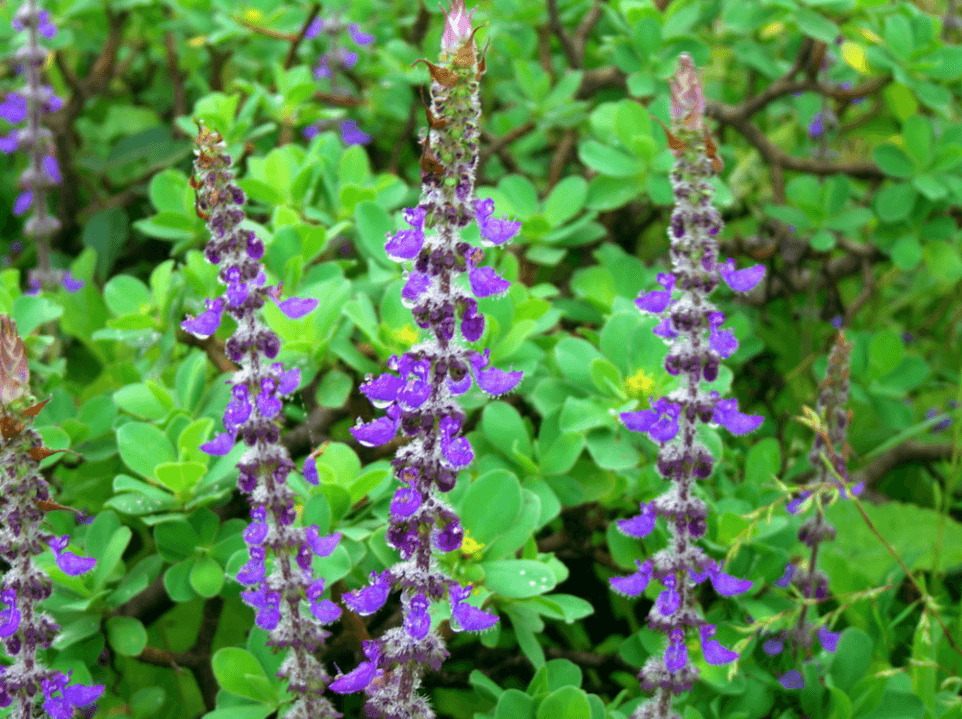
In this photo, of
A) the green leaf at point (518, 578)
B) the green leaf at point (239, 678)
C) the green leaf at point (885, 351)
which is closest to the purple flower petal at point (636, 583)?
the green leaf at point (518, 578)

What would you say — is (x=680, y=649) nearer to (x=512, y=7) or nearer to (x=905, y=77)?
(x=905, y=77)

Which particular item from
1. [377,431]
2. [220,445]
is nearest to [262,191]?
[220,445]

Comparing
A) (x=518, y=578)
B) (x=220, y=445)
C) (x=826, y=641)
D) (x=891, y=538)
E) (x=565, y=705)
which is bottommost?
(x=891, y=538)

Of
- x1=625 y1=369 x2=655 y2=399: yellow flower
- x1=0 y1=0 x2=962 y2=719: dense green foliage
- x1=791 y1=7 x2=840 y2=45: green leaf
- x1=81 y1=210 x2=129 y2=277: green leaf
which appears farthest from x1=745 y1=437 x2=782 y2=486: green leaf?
x1=81 y1=210 x2=129 y2=277: green leaf

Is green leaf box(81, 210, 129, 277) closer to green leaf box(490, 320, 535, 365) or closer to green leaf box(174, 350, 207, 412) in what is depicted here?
green leaf box(174, 350, 207, 412)

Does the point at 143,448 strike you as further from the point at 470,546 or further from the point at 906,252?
the point at 906,252

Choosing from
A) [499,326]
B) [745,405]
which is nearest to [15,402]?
[499,326]

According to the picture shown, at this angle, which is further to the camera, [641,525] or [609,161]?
[609,161]

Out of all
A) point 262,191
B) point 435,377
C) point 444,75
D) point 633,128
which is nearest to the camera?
point 444,75
